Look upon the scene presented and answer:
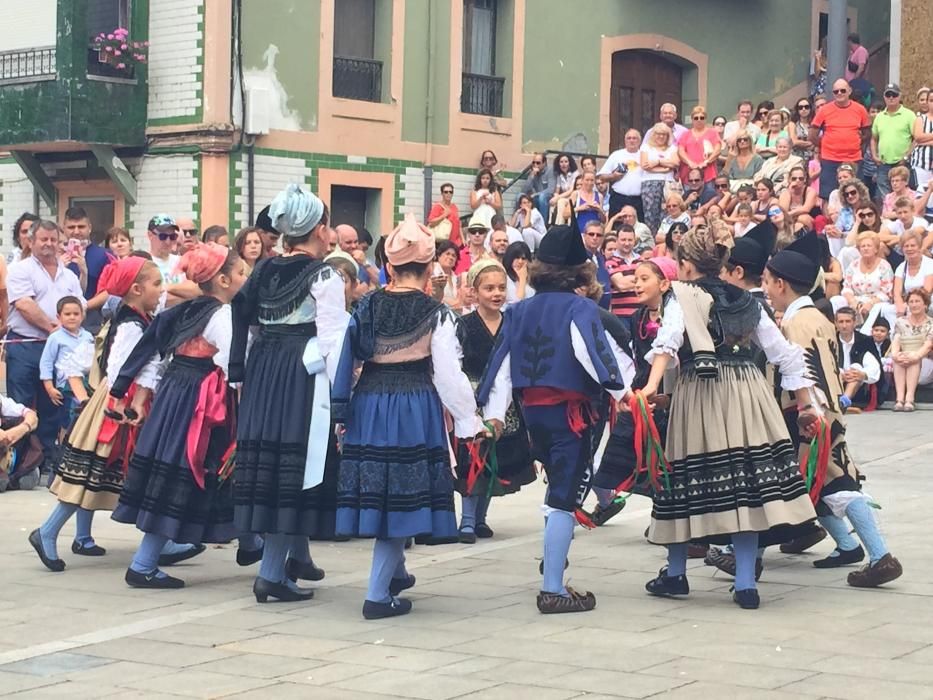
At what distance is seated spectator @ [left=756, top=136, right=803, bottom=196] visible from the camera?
2075 cm

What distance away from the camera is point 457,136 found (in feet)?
86.3

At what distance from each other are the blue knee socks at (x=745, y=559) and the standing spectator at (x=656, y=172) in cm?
1376

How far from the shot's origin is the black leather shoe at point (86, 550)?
10.0 meters

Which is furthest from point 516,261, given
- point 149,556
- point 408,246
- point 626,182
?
point 626,182

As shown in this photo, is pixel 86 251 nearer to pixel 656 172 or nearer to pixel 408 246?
pixel 408 246

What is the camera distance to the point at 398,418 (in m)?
8.12

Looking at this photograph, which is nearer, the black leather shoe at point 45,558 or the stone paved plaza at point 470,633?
the stone paved plaza at point 470,633

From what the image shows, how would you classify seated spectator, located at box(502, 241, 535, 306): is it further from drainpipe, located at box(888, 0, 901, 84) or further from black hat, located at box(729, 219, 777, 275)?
drainpipe, located at box(888, 0, 901, 84)

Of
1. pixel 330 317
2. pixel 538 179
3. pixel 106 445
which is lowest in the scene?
pixel 106 445

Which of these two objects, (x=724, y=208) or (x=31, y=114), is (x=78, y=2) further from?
(x=724, y=208)

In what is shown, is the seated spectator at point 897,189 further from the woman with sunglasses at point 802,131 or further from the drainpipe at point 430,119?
the drainpipe at point 430,119

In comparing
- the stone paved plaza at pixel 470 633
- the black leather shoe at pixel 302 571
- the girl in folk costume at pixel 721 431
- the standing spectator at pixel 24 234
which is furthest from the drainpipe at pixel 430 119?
the girl in folk costume at pixel 721 431

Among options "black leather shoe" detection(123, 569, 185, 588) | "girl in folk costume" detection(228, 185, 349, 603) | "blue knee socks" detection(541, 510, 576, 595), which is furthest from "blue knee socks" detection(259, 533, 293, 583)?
"blue knee socks" detection(541, 510, 576, 595)

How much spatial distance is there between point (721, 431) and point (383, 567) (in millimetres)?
1659
